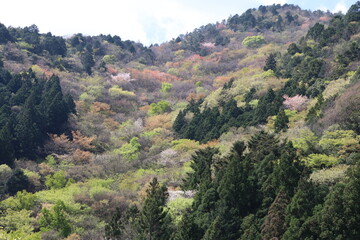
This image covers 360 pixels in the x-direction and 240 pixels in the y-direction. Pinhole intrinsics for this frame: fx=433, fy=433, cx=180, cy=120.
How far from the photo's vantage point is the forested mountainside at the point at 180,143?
26.3 metres

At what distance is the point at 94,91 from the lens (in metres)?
68.2

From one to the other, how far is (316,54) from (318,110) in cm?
1951

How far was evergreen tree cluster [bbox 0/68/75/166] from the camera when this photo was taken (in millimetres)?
44906

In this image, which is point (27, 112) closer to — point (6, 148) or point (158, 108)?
point (6, 148)

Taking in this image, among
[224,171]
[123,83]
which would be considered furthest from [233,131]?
[123,83]

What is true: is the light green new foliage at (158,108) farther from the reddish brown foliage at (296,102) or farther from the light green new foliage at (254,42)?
the light green new foliage at (254,42)

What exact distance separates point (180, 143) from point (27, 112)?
17184 mm

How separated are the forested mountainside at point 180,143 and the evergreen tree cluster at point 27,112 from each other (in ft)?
0.59

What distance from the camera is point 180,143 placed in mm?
49750

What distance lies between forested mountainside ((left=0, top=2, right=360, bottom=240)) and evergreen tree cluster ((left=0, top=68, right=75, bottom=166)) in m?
0.18

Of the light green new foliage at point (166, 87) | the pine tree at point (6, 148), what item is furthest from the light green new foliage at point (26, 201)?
the light green new foliage at point (166, 87)

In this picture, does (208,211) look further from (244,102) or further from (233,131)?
(244,102)

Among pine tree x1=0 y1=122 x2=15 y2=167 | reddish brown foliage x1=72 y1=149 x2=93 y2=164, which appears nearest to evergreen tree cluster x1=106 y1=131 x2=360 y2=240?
reddish brown foliage x1=72 y1=149 x2=93 y2=164

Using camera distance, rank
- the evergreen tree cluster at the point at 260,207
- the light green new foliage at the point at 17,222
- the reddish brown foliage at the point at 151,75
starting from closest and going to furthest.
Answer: the evergreen tree cluster at the point at 260,207
the light green new foliage at the point at 17,222
the reddish brown foliage at the point at 151,75
